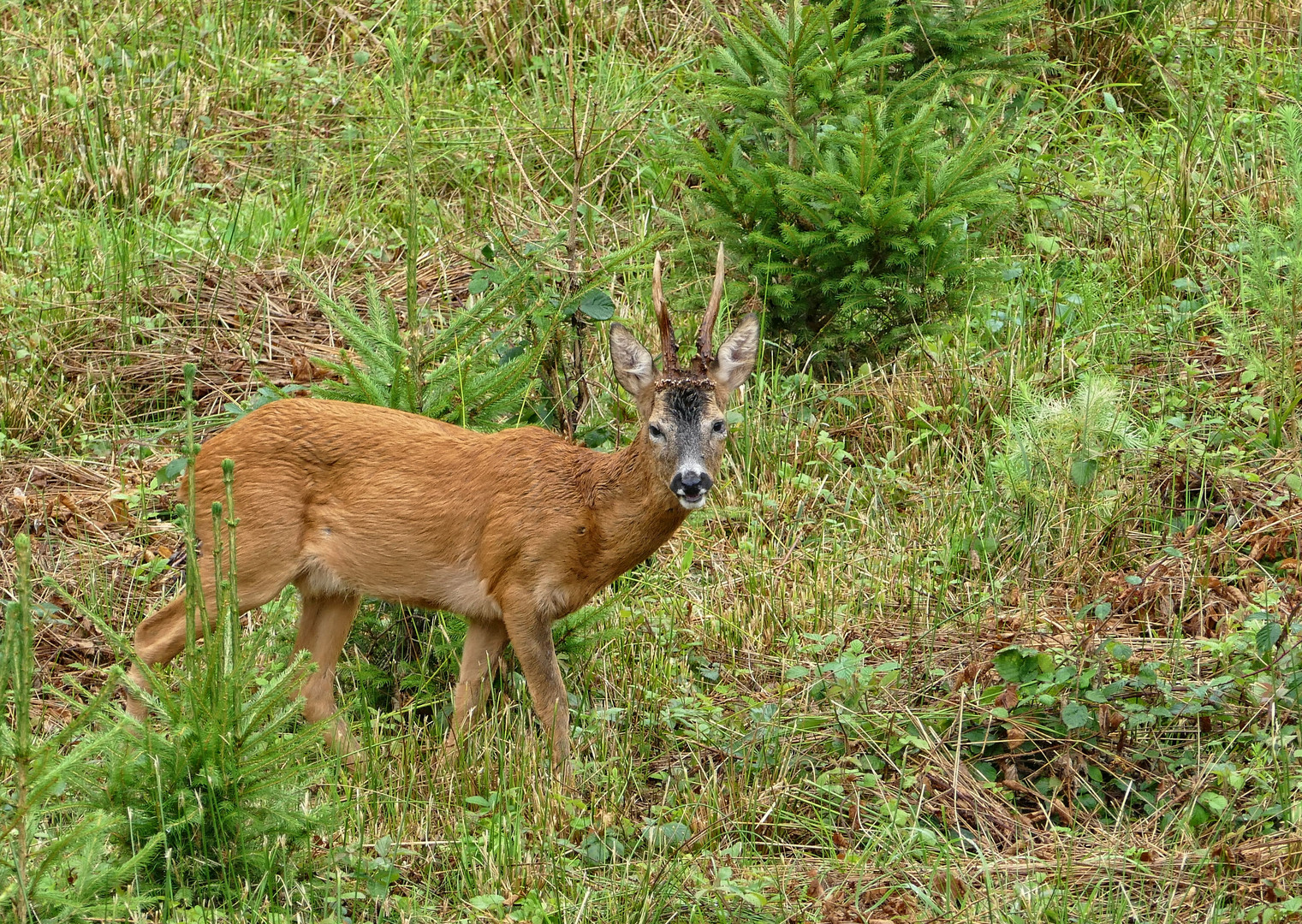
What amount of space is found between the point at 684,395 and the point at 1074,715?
172 centimetres

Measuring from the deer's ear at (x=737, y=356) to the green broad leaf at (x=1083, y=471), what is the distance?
54.3 inches

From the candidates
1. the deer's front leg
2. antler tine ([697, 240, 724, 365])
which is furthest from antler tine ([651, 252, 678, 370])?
the deer's front leg

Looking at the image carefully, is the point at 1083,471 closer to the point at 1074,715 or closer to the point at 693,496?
the point at 1074,715

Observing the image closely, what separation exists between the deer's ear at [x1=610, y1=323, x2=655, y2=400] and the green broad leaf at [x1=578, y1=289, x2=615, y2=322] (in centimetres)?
67

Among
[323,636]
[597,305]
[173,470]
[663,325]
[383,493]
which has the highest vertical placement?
[663,325]

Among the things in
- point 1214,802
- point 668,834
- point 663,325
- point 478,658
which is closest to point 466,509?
point 478,658

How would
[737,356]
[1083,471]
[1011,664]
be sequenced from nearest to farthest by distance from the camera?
[1011,664] → [737,356] → [1083,471]

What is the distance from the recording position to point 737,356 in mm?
6082

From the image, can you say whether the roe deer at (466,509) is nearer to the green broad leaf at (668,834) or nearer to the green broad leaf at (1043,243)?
the green broad leaf at (668,834)

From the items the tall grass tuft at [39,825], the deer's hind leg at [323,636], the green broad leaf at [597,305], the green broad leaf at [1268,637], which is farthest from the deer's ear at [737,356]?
the tall grass tuft at [39,825]

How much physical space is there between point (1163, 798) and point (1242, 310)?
3410 millimetres

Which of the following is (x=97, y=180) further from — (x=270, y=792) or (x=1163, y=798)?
(x=1163, y=798)

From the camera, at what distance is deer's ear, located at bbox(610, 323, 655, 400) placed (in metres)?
5.91

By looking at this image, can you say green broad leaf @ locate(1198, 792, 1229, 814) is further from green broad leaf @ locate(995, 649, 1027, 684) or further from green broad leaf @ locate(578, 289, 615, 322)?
green broad leaf @ locate(578, 289, 615, 322)
